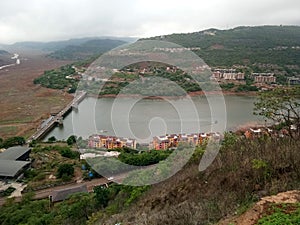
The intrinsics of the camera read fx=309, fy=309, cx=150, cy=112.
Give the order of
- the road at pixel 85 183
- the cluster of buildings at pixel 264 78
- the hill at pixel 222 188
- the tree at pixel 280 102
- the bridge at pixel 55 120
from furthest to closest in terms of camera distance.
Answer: the cluster of buildings at pixel 264 78 < the bridge at pixel 55 120 < the road at pixel 85 183 < the tree at pixel 280 102 < the hill at pixel 222 188

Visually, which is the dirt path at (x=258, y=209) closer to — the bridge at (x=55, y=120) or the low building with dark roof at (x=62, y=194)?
the low building with dark roof at (x=62, y=194)

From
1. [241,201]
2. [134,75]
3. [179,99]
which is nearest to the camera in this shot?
[241,201]

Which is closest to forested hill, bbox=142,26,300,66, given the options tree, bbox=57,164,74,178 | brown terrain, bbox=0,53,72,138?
brown terrain, bbox=0,53,72,138

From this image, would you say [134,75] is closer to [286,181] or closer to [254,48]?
[254,48]

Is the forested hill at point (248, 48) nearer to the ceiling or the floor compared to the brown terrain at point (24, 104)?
nearer to the ceiling

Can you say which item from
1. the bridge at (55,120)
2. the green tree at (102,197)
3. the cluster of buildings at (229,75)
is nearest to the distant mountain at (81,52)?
the cluster of buildings at (229,75)

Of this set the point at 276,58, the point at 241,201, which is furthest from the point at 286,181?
the point at 276,58
